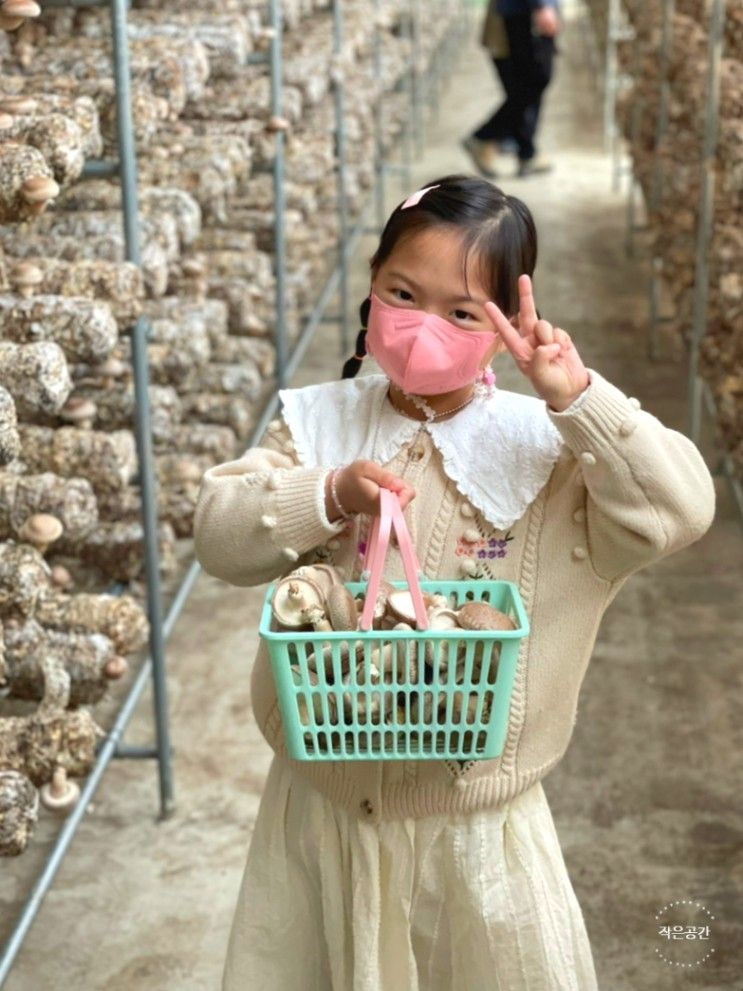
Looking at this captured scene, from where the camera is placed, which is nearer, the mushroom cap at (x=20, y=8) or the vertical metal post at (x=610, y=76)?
the mushroom cap at (x=20, y=8)

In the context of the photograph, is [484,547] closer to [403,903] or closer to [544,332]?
[544,332]

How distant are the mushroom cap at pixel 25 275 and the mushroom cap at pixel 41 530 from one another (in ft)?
1.39

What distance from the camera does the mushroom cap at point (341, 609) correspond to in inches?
68.0

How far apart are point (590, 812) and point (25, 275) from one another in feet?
5.63

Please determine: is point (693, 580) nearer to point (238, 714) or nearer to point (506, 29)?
point (238, 714)

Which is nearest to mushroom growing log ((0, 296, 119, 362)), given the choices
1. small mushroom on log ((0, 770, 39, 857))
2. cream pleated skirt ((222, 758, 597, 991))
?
small mushroom on log ((0, 770, 39, 857))

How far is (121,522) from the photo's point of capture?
11.5 ft

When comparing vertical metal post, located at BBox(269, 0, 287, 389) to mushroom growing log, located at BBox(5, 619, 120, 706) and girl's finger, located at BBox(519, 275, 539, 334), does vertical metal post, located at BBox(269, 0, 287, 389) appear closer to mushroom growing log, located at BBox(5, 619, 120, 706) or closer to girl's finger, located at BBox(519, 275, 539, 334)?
mushroom growing log, located at BBox(5, 619, 120, 706)

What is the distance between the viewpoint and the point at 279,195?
4.75 meters

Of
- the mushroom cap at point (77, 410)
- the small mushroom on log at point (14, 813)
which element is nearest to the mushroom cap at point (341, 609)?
the small mushroom on log at point (14, 813)

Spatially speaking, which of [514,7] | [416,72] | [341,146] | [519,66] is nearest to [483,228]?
[341,146]

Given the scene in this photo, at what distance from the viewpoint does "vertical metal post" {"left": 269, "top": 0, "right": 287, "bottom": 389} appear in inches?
176

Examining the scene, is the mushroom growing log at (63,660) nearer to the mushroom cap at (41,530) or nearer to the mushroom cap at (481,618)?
the mushroom cap at (41,530)

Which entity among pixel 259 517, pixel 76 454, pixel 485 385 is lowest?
pixel 76 454
